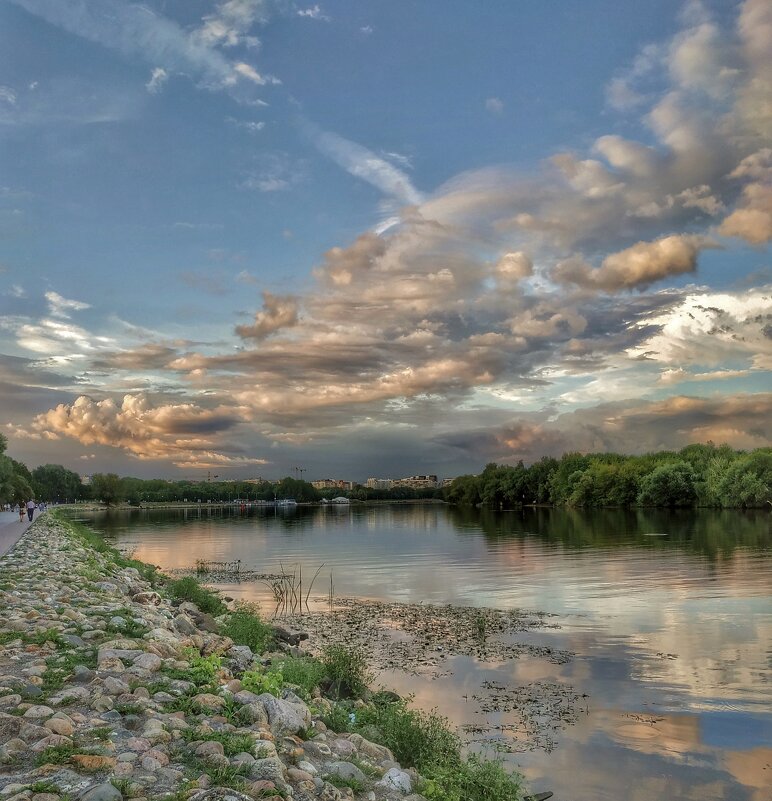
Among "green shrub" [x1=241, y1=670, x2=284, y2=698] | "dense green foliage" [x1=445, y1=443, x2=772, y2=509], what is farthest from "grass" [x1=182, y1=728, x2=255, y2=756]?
"dense green foliage" [x1=445, y1=443, x2=772, y2=509]

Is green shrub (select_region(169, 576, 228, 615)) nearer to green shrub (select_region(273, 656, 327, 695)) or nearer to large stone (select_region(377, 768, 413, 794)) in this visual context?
green shrub (select_region(273, 656, 327, 695))

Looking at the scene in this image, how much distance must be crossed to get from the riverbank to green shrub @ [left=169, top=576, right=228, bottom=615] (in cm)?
946

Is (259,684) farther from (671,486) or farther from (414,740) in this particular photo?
(671,486)

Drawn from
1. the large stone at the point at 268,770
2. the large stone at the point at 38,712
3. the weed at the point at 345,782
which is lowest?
the weed at the point at 345,782

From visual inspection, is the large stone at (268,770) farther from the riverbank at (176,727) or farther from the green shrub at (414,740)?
the green shrub at (414,740)

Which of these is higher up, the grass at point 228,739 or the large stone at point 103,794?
the large stone at point 103,794

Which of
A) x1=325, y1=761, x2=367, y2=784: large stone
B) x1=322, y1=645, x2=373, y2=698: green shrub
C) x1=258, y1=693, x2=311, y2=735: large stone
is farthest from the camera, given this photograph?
x1=322, y1=645, x2=373, y2=698: green shrub

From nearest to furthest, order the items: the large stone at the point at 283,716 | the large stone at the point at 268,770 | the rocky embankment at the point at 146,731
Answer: the rocky embankment at the point at 146,731, the large stone at the point at 268,770, the large stone at the point at 283,716

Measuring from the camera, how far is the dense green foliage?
363 feet

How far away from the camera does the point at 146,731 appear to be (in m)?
7.98

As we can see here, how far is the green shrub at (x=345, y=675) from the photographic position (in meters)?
15.5

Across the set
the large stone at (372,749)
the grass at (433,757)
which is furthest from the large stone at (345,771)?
the large stone at (372,749)

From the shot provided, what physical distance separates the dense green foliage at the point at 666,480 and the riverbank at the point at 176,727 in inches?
4342

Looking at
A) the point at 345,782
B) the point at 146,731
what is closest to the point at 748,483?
the point at 345,782
